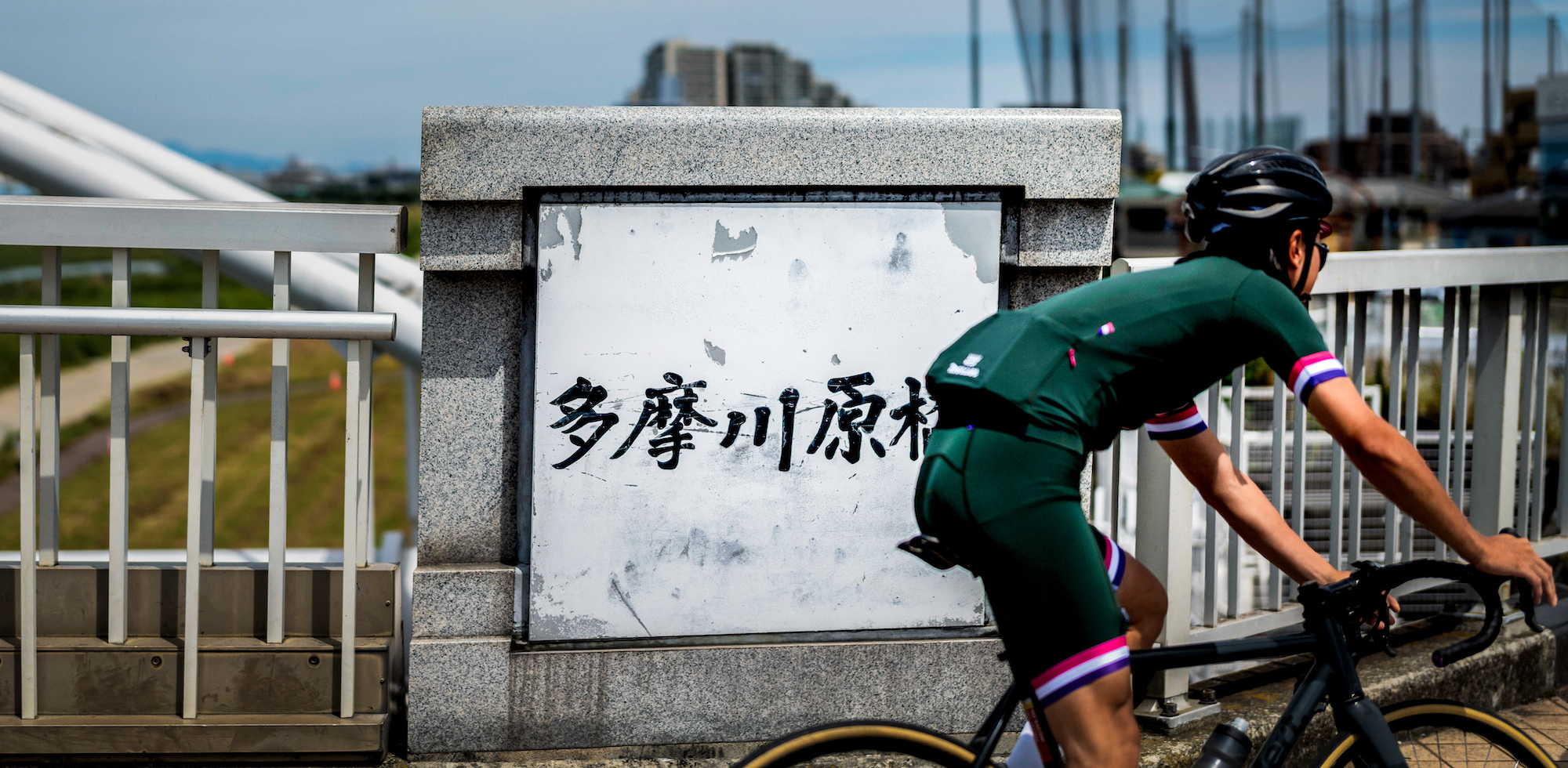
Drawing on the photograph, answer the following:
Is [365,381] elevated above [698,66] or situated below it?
below

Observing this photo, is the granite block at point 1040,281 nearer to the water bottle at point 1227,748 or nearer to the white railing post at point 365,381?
the water bottle at point 1227,748

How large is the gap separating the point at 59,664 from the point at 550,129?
2056 millimetres

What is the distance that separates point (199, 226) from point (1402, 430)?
13.7 feet

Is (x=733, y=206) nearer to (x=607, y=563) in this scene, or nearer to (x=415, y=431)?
(x=607, y=563)

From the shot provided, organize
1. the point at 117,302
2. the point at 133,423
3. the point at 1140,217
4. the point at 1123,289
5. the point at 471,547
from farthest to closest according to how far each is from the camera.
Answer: the point at 133,423 < the point at 1140,217 < the point at 471,547 < the point at 117,302 < the point at 1123,289

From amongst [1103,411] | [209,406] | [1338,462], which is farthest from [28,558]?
[1338,462]

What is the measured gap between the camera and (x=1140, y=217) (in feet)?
119

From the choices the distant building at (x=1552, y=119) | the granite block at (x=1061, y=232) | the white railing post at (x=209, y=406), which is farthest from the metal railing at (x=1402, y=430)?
the distant building at (x=1552, y=119)

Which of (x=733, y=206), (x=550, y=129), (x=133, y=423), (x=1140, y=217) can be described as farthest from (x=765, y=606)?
(x=133, y=423)

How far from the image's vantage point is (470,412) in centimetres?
367

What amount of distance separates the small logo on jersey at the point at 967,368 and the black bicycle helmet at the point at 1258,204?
1.74 feet

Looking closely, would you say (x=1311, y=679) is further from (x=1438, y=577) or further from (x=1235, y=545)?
(x=1235, y=545)

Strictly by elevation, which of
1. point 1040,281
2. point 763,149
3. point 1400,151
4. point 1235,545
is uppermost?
point 1400,151

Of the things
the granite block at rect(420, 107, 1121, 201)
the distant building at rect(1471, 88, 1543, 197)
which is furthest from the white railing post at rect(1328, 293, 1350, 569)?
the distant building at rect(1471, 88, 1543, 197)
